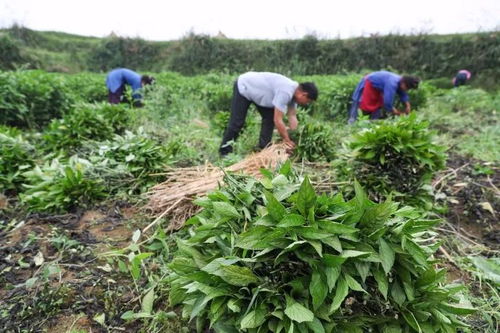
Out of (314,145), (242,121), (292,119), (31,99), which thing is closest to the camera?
(314,145)

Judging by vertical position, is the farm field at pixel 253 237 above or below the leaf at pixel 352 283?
below

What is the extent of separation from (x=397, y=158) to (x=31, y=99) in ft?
19.8

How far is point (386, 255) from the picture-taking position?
1.25 meters

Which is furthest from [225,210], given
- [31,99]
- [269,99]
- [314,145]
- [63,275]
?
[31,99]

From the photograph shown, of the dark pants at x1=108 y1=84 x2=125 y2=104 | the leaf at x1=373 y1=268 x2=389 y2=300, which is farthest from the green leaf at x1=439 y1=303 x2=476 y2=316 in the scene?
the dark pants at x1=108 y1=84 x2=125 y2=104

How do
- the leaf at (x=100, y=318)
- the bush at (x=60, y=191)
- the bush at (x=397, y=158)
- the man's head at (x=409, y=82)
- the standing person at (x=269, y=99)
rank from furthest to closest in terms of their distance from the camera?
the man's head at (x=409, y=82) → the standing person at (x=269, y=99) → the bush at (x=60, y=191) → the bush at (x=397, y=158) → the leaf at (x=100, y=318)

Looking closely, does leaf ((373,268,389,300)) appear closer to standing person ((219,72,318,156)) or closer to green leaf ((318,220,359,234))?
green leaf ((318,220,359,234))

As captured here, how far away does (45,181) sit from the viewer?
10.1 feet

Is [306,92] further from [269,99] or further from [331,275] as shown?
[331,275]

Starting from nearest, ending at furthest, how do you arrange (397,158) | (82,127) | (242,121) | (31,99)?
1. (397,158)
2. (82,127)
3. (242,121)
4. (31,99)

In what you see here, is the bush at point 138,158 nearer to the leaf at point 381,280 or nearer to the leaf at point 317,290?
the leaf at point 317,290

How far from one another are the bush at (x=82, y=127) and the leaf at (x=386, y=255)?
3910 mm

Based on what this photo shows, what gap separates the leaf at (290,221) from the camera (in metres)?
1.21

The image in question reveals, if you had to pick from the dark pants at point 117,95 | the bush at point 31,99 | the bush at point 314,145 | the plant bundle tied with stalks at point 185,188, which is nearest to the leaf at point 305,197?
the plant bundle tied with stalks at point 185,188
